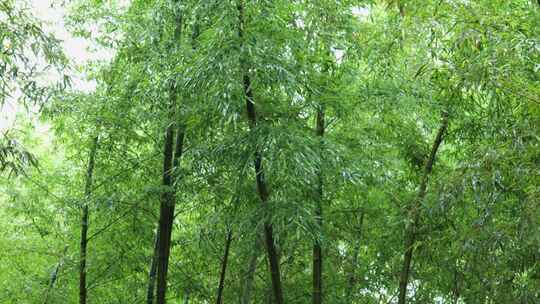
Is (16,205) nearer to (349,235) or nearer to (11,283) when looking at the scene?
(11,283)

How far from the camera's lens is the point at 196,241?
272 inches

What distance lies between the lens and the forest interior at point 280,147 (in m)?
4.17

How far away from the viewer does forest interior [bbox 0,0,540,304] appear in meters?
4.17

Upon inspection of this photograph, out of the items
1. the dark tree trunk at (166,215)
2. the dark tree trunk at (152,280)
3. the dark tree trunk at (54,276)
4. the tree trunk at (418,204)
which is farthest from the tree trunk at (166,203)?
the tree trunk at (418,204)

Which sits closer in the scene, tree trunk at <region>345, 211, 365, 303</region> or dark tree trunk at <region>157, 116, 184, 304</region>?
dark tree trunk at <region>157, 116, 184, 304</region>

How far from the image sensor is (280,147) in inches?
167

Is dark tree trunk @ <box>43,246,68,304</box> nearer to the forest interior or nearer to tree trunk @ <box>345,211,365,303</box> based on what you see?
the forest interior

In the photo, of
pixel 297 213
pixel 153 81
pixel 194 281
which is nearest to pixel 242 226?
pixel 297 213

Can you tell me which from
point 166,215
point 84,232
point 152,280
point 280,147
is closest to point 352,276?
point 152,280

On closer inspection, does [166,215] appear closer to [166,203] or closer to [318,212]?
[166,203]

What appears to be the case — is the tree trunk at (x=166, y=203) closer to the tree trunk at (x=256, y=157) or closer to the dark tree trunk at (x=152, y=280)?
the dark tree trunk at (x=152, y=280)

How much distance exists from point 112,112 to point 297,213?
2450 mm

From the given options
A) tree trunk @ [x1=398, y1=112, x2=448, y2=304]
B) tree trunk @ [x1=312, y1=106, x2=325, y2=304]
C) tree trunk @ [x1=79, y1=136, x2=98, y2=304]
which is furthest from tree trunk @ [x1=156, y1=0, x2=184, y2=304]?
tree trunk @ [x1=398, y1=112, x2=448, y2=304]

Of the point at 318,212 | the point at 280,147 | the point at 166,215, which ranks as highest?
the point at 166,215
